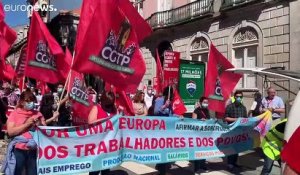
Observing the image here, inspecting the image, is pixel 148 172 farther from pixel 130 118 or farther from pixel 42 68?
pixel 42 68

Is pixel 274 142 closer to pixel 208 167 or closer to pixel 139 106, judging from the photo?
pixel 208 167

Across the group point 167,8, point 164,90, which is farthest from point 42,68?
point 167,8

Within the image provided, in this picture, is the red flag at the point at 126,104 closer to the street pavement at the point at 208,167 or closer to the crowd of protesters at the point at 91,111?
the crowd of protesters at the point at 91,111

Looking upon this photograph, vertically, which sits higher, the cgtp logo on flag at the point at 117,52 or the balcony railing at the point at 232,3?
the balcony railing at the point at 232,3

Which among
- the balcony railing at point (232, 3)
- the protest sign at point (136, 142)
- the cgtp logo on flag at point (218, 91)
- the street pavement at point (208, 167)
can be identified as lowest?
the street pavement at point (208, 167)

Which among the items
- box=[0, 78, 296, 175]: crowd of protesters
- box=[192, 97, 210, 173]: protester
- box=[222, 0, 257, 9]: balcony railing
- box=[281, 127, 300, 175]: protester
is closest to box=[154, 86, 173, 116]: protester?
box=[0, 78, 296, 175]: crowd of protesters

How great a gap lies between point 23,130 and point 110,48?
6.59ft

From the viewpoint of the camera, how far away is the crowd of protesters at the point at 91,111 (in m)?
5.54

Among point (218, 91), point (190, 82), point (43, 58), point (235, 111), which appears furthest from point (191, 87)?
point (43, 58)

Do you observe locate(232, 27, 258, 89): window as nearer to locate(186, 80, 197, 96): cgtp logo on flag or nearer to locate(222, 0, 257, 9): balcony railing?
locate(222, 0, 257, 9): balcony railing

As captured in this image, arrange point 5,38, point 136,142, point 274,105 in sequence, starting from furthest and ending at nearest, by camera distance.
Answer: point 5,38 → point 274,105 → point 136,142

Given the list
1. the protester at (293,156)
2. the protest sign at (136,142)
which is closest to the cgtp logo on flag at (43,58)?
the protest sign at (136,142)

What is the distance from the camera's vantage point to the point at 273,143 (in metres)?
6.67

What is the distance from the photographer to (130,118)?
705 cm
